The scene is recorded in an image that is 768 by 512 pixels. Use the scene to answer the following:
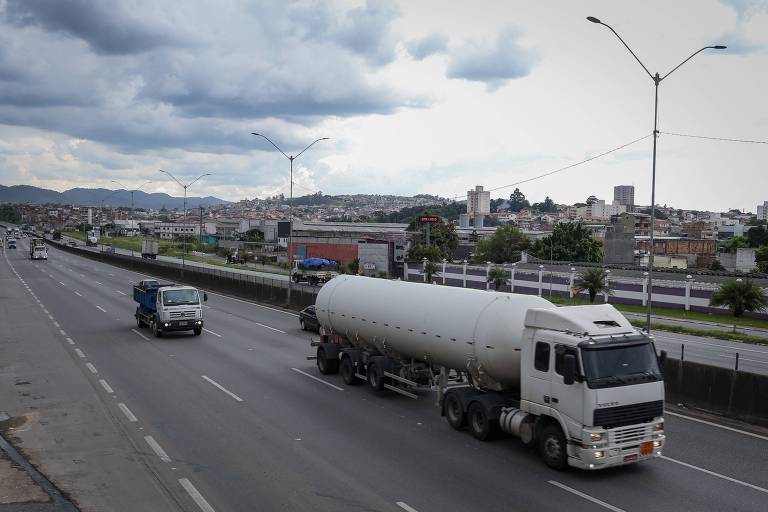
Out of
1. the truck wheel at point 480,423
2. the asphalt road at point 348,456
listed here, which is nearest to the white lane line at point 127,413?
the asphalt road at point 348,456

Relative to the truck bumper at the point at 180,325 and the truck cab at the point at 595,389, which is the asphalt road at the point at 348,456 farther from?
the truck bumper at the point at 180,325

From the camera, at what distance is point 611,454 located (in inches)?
456

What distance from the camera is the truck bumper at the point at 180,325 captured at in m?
29.0

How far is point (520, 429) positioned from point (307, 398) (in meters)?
6.85

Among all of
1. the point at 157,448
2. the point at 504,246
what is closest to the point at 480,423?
the point at 157,448

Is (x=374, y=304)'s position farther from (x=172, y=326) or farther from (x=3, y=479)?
(x=172, y=326)

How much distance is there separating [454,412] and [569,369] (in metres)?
4.02

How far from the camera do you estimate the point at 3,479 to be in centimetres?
1196

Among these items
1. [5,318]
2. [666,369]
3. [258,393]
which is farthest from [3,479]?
[5,318]

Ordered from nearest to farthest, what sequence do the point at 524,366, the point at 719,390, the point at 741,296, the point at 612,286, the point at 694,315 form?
the point at 524,366 < the point at 719,390 < the point at 741,296 < the point at 694,315 < the point at 612,286

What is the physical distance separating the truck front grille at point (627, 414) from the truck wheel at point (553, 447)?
3.07ft

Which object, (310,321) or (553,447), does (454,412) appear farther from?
(310,321)

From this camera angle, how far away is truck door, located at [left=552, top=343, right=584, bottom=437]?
11.6 metres

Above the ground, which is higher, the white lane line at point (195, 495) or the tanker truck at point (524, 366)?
the tanker truck at point (524, 366)
